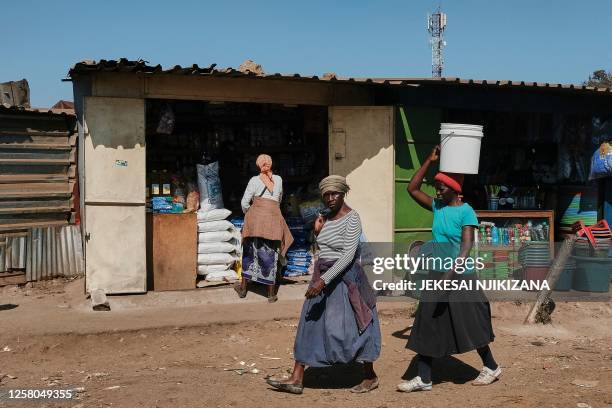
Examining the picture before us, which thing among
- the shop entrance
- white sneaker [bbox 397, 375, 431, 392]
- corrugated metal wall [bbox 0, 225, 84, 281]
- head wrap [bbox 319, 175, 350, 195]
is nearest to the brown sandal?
white sneaker [bbox 397, 375, 431, 392]

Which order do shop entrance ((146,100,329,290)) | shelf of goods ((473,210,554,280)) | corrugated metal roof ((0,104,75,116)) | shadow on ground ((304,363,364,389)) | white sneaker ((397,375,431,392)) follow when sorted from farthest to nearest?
shop entrance ((146,100,329,290)) < shelf of goods ((473,210,554,280)) < corrugated metal roof ((0,104,75,116)) < shadow on ground ((304,363,364,389)) < white sneaker ((397,375,431,392))

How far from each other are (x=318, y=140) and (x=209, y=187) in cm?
213

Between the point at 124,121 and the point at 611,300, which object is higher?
the point at 124,121

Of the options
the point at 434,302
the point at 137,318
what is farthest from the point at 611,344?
the point at 137,318

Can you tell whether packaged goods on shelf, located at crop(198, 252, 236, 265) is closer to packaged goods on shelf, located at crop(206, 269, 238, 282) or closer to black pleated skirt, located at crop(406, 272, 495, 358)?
packaged goods on shelf, located at crop(206, 269, 238, 282)

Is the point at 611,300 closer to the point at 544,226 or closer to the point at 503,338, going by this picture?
the point at 544,226

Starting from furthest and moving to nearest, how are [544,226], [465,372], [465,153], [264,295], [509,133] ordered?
[509,133]
[544,226]
[264,295]
[465,153]
[465,372]

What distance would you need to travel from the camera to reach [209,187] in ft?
30.4

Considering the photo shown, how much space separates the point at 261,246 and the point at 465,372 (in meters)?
3.18

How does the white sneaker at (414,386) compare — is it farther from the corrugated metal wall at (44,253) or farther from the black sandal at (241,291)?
the corrugated metal wall at (44,253)

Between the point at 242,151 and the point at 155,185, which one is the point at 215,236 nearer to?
the point at 155,185

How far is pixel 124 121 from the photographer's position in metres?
8.16

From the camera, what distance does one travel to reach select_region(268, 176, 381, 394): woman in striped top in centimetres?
511

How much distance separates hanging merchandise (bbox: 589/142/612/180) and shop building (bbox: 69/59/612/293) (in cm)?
32
